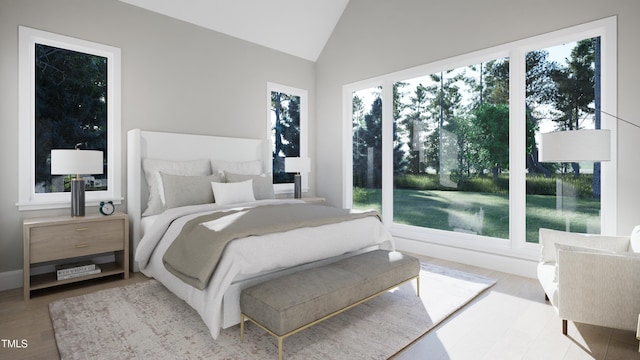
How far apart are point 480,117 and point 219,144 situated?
3.22m

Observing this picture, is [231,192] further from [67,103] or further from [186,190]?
[67,103]

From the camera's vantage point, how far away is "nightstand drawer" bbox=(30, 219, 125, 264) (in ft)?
9.63

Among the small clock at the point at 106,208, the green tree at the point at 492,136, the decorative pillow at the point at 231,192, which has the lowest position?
the small clock at the point at 106,208

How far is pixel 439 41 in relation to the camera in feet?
13.8

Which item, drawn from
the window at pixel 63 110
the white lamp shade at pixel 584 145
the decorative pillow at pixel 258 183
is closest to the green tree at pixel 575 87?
the white lamp shade at pixel 584 145

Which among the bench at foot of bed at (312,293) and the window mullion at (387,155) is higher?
the window mullion at (387,155)

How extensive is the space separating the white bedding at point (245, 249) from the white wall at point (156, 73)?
1.16 meters

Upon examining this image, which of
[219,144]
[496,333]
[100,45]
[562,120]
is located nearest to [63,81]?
[100,45]

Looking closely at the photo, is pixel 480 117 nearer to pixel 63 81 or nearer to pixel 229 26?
pixel 229 26

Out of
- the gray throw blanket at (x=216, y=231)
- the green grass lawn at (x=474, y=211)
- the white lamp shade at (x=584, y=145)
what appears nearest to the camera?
the gray throw blanket at (x=216, y=231)

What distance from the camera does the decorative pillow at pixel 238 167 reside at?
4.25 metres

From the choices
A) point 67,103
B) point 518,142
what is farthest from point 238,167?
point 518,142

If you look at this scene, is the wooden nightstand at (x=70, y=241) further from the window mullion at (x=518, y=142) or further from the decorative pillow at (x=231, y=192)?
the window mullion at (x=518, y=142)

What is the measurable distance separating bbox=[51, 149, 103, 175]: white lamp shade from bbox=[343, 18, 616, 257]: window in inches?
138
